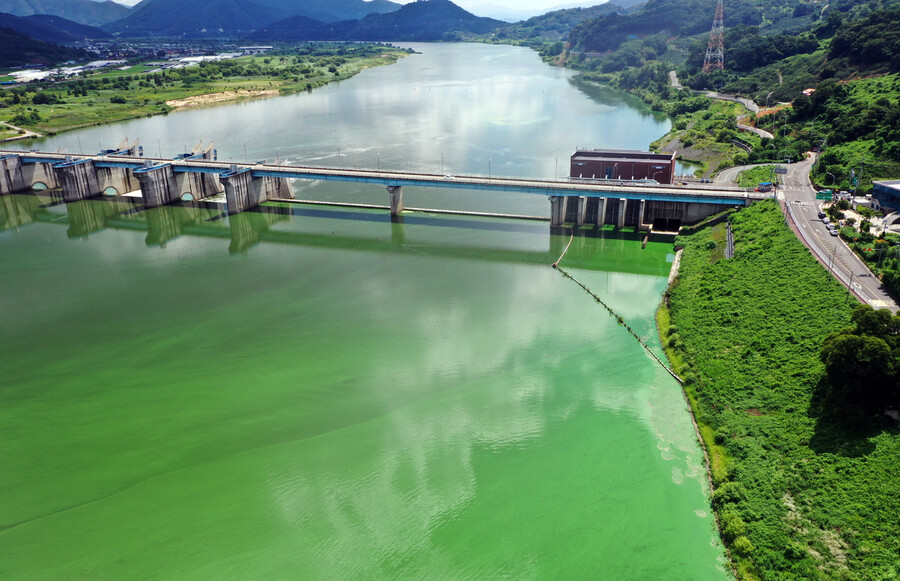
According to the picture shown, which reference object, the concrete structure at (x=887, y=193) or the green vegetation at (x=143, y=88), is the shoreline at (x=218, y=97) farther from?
the concrete structure at (x=887, y=193)

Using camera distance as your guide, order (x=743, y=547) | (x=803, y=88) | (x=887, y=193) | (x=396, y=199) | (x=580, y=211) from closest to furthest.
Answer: (x=743, y=547), (x=887, y=193), (x=580, y=211), (x=396, y=199), (x=803, y=88)

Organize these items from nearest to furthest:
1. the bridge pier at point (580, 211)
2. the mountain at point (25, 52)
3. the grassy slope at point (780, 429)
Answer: the grassy slope at point (780, 429) → the bridge pier at point (580, 211) → the mountain at point (25, 52)

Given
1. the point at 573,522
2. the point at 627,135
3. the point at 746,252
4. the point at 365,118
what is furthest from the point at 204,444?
the point at 365,118

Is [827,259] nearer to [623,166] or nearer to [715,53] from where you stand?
[623,166]

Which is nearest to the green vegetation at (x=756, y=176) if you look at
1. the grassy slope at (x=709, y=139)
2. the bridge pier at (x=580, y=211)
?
the grassy slope at (x=709, y=139)

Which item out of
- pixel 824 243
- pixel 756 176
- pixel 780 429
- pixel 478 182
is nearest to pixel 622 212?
pixel 478 182

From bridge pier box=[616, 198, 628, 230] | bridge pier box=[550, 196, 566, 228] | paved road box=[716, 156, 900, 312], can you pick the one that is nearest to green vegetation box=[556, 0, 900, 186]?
paved road box=[716, 156, 900, 312]

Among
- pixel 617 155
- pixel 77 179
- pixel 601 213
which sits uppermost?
pixel 617 155

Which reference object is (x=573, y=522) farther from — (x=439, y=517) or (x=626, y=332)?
(x=626, y=332)
